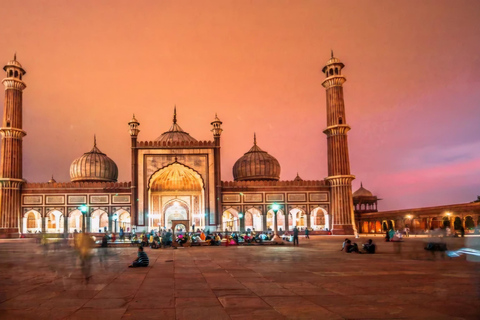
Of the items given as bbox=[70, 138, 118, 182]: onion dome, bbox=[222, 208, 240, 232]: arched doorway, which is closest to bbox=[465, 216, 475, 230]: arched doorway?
bbox=[222, 208, 240, 232]: arched doorway

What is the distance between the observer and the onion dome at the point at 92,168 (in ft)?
146

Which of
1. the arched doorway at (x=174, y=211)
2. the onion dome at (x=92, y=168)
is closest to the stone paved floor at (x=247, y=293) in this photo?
the arched doorway at (x=174, y=211)

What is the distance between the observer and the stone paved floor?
18.4 ft

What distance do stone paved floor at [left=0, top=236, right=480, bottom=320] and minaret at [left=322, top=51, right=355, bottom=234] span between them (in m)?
27.5

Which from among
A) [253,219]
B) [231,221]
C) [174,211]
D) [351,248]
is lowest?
[351,248]

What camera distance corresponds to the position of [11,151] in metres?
38.0

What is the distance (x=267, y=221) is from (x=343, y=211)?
685 cm

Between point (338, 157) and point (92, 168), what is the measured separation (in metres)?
Result: 23.0

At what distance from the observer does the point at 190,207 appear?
4200cm

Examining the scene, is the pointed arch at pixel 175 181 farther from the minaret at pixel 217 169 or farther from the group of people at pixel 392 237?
the group of people at pixel 392 237

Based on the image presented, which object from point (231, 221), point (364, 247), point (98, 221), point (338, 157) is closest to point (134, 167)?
A: point (98, 221)

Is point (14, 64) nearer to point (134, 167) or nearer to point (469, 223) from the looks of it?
point (134, 167)

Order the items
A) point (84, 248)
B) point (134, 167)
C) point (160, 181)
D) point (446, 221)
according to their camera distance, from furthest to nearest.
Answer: point (160, 181)
point (134, 167)
point (446, 221)
point (84, 248)

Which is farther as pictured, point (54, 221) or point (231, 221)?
point (54, 221)
